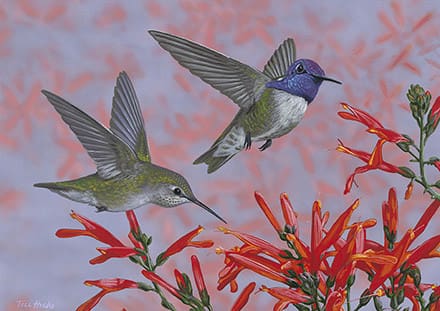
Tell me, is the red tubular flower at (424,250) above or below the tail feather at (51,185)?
below

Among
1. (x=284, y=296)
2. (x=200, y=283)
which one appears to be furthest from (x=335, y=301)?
(x=200, y=283)

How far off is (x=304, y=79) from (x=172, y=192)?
23 cm

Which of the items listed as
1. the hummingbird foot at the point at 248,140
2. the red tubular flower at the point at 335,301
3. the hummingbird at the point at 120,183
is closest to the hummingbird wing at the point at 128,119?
the hummingbird at the point at 120,183

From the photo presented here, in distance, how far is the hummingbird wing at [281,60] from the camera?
107 cm

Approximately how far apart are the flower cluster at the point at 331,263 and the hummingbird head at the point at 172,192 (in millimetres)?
264

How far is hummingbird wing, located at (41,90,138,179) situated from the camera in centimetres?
91

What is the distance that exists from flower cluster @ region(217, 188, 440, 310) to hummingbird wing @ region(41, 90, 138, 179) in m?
0.30

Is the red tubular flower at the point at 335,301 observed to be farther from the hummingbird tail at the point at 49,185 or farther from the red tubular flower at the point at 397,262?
the hummingbird tail at the point at 49,185

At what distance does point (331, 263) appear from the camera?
0.67 metres

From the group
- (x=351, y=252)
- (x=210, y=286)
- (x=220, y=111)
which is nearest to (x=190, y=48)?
(x=220, y=111)

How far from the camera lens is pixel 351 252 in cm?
64

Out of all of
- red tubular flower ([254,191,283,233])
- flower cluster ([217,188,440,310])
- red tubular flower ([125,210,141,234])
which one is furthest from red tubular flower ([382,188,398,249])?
red tubular flower ([125,210,141,234])

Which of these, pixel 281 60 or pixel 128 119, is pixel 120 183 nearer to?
pixel 128 119

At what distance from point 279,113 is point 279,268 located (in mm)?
392
